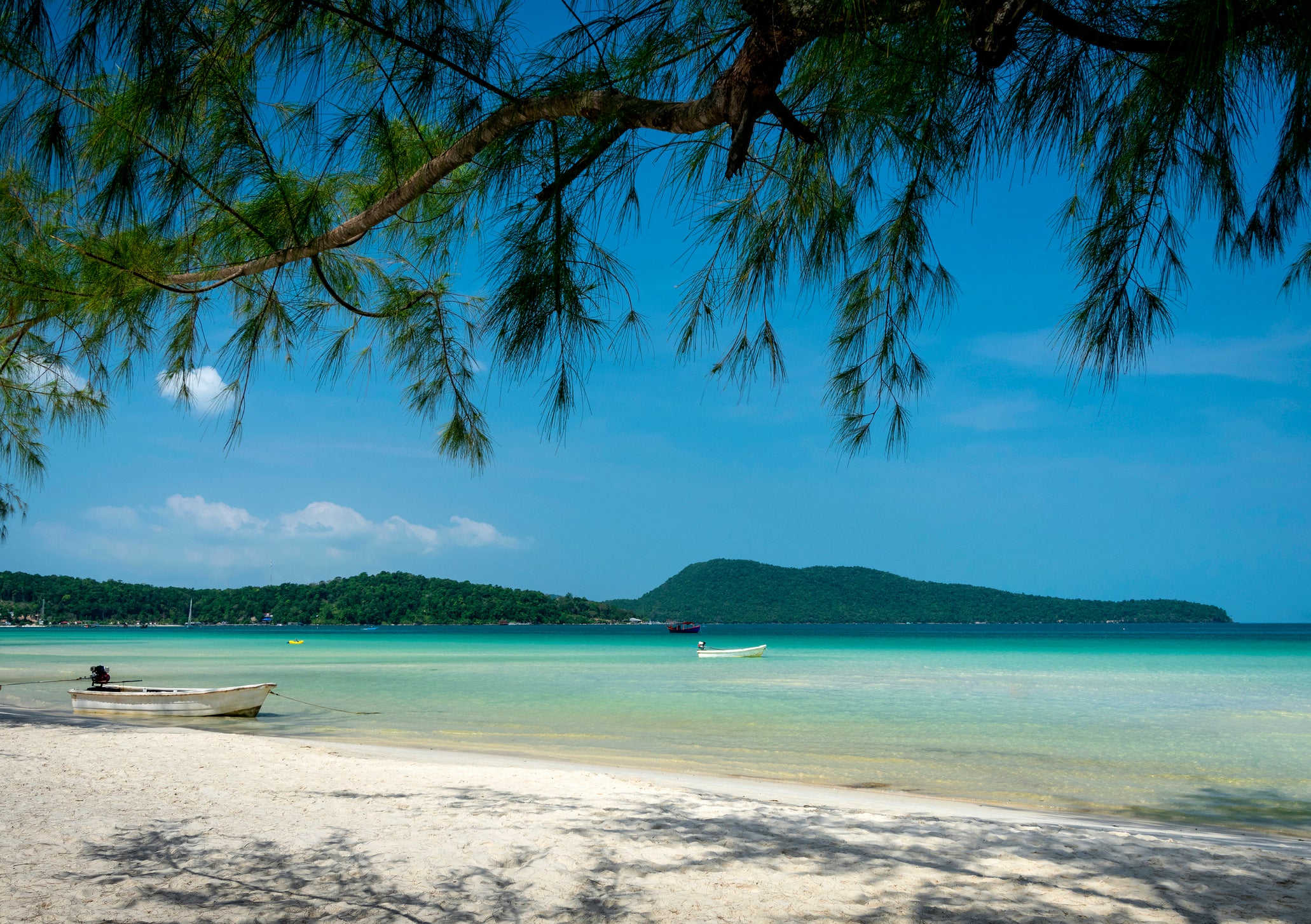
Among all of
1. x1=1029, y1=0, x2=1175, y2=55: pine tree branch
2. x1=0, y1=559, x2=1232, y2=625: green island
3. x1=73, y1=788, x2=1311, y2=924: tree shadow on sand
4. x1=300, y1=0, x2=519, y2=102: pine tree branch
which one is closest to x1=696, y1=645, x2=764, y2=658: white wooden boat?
x1=73, y1=788, x2=1311, y2=924: tree shadow on sand

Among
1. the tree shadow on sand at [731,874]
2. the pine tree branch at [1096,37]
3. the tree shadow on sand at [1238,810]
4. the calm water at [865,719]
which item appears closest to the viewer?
the pine tree branch at [1096,37]

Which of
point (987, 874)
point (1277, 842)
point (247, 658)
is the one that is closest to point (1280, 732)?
point (1277, 842)

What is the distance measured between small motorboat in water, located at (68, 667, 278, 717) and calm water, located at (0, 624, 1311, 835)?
0.23 m

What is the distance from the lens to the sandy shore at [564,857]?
2.76 m

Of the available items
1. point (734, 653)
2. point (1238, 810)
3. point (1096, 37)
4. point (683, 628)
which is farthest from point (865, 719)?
point (683, 628)

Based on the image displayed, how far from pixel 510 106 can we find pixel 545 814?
363 cm

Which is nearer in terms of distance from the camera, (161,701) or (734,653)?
(161,701)

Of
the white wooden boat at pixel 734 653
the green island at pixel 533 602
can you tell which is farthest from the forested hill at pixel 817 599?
the white wooden boat at pixel 734 653

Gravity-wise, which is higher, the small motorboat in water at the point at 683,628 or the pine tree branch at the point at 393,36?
the pine tree branch at the point at 393,36

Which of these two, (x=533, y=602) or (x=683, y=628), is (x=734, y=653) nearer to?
(x=683, y=628)

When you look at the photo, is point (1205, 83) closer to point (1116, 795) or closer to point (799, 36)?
point (799, 36)

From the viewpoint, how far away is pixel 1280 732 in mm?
11594

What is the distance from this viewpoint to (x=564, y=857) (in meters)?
3.42

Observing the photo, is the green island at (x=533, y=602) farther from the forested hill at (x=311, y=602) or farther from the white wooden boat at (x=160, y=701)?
the white wooden boat at (x=160, y=701)
